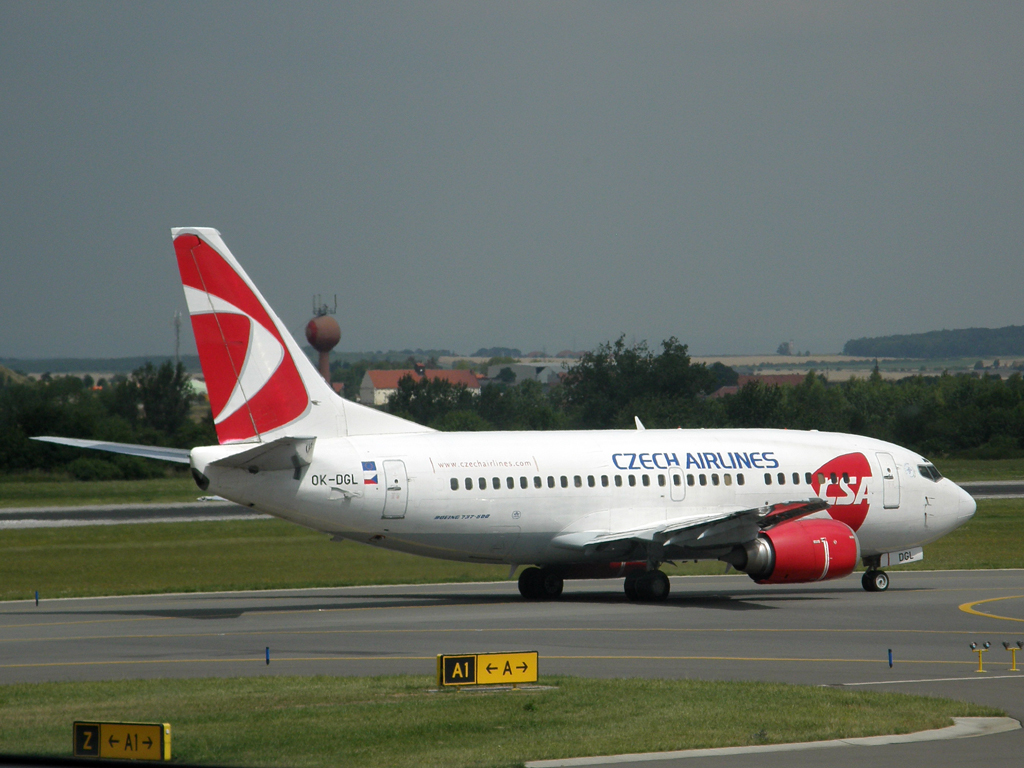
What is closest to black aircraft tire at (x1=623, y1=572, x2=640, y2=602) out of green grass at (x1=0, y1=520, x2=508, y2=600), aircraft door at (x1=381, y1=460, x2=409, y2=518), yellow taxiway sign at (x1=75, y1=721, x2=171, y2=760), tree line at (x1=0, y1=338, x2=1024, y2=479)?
aircraft door at (x1=381, y1=460, x2=409, y2=518)

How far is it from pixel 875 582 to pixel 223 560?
23.7 m

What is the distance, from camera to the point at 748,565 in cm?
3369

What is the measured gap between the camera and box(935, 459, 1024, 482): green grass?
87.9 meters

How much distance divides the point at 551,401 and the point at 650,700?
305 ft

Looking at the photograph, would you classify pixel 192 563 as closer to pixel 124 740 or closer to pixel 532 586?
pixel 532 586

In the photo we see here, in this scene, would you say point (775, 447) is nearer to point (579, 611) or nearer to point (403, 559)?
point (579, 611)

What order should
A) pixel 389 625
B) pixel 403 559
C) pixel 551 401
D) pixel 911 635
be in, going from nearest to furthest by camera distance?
pixel 911 635 → pixel 389 625 → pixel 403 559 → pixel 551 401

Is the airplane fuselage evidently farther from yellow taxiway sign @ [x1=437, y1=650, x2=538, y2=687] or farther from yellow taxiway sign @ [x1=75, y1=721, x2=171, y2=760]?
yellow taxiway sign @ [x1=75, y1=721, x2=171, y2=760]

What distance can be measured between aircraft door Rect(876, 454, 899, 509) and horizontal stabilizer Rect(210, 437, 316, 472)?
16.9m

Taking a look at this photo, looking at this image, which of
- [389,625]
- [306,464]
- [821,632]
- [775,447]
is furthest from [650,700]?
[775,447]

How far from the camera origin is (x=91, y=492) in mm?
82562

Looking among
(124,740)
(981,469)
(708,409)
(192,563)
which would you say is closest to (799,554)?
(124,740)

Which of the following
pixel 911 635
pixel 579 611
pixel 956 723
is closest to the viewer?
pixel 956 723

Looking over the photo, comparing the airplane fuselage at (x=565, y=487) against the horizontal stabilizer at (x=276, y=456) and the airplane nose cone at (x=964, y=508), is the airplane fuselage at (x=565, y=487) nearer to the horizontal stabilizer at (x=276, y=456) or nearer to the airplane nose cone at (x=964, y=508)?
the airplane nose cone at (x=964, y=508)
